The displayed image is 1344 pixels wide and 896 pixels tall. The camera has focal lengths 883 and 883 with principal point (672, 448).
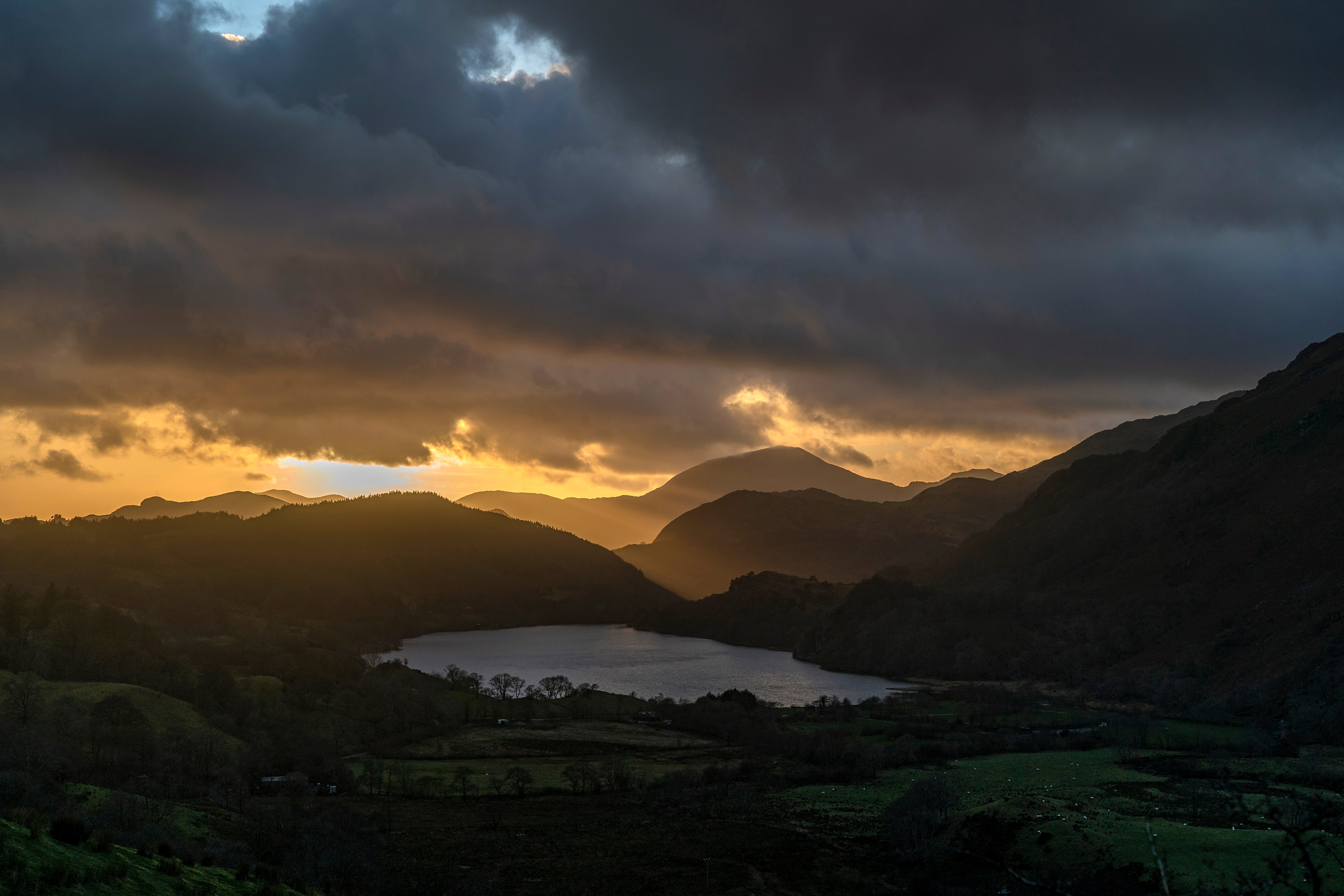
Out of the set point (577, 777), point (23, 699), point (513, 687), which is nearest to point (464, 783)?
point (577, 777)

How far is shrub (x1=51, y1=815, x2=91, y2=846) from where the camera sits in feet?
98.2

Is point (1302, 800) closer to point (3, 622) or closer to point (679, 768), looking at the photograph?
point (679, 768)

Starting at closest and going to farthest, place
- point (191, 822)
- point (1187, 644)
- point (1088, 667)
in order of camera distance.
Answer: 1. point (191, 822)
2. point (1187, 644)
3. point (1088, 667)

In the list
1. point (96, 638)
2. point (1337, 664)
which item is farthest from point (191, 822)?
point (1337, 664)

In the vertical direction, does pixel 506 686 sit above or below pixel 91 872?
below

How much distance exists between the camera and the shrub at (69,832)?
29.9 meters

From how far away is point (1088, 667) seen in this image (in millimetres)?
185375

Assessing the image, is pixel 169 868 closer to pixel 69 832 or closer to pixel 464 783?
pixel 69 832

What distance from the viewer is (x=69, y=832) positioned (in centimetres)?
3009

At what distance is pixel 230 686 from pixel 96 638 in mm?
62867

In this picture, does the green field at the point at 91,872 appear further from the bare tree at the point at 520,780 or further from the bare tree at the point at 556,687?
the bare tree at the point at 556,687

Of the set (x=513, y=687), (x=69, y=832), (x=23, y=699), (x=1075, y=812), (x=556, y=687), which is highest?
(x=69, y=832)

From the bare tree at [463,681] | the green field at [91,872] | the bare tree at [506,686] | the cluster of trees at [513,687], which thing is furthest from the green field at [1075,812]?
the bare tree at [463,681]

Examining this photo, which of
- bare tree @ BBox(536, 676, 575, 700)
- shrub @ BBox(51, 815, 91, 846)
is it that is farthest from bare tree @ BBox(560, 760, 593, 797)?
shrub @ BBox(51, 815, 91, 846)
